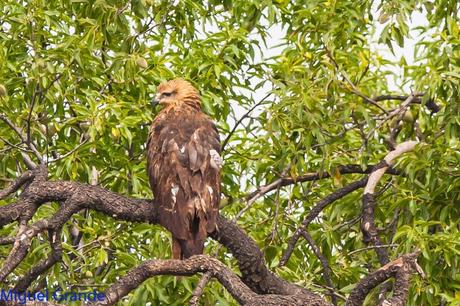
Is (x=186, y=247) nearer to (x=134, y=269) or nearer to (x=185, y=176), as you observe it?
(x=185, y=176)

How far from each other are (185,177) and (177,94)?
142cm

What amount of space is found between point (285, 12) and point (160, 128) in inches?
80.0

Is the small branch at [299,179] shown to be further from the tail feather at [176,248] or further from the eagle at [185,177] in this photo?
the tail feather at [176,248]

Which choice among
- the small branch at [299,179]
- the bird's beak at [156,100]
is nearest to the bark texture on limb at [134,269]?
the small branch at [299,179]

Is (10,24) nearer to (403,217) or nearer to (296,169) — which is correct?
(296,169)

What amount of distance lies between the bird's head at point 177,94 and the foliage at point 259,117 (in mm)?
172

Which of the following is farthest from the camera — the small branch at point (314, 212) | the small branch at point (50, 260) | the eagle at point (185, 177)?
the small branch at point (314, 212)

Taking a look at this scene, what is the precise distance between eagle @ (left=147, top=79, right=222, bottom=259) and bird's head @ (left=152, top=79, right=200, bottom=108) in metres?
0.48

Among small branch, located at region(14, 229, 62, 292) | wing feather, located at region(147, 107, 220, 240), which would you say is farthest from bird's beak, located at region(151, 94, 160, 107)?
small branch, located at region(14, 229, 62, 292)

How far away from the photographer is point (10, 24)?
9.83 m

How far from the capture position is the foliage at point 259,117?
805cm

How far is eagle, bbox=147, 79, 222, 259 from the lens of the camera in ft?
24.9

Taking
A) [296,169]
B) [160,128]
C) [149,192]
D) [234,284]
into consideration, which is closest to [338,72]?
[296,169]

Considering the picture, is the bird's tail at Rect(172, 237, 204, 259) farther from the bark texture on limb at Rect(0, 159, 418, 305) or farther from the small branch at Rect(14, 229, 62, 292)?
the small branch at Rect(14, 229, 62, 292)
